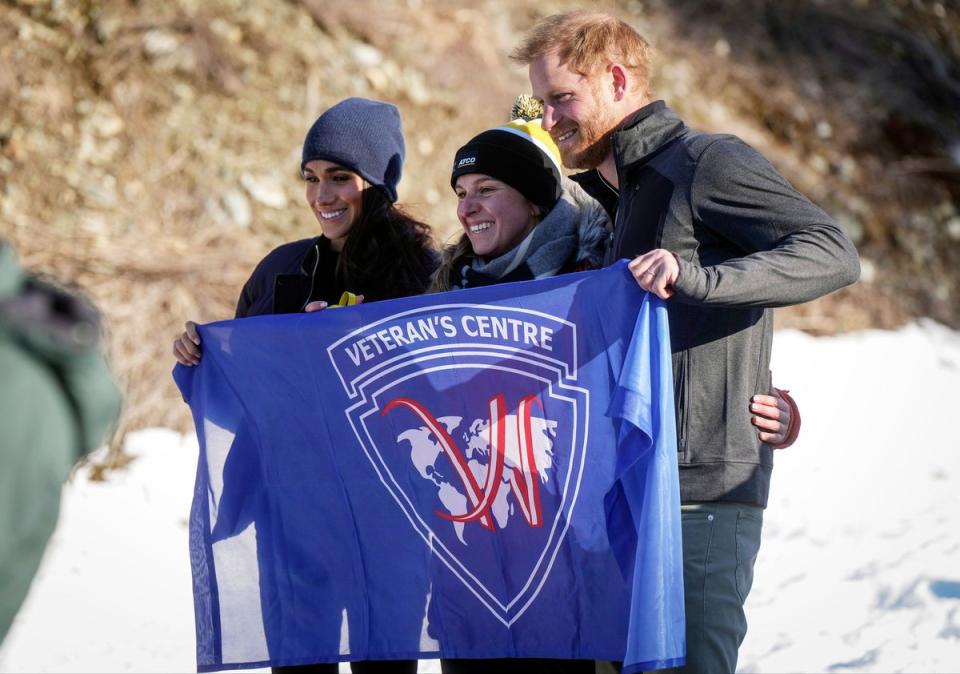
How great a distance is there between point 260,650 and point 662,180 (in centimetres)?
180

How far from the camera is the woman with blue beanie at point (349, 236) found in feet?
12.2

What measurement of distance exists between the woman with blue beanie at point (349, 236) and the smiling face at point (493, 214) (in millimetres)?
454

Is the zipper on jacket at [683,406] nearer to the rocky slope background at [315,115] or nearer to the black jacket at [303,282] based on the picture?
the black jacket at [303,282]

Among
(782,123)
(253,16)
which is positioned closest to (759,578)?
(253,16)

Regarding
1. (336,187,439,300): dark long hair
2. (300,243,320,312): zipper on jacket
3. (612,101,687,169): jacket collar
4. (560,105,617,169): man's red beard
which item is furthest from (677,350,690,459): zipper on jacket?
(300,243,320,312): zipper on jacket

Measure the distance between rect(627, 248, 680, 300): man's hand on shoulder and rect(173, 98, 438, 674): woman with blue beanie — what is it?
1.15m

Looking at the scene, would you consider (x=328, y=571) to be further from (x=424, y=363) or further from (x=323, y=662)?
(x=424, y=363)

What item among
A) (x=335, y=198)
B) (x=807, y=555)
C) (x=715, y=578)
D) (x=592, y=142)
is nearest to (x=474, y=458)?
(x=715, y=578)

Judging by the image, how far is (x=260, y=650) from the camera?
136 inches

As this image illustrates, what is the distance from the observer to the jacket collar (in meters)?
2.87

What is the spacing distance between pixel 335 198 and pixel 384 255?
241 mm

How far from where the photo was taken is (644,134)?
2893 millimetres

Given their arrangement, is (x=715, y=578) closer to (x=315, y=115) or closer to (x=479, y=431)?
(x=479, y=431)

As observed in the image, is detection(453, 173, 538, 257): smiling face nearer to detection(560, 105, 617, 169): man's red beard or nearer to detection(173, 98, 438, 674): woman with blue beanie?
detection(560, 105, 617, 169): man's red beard
